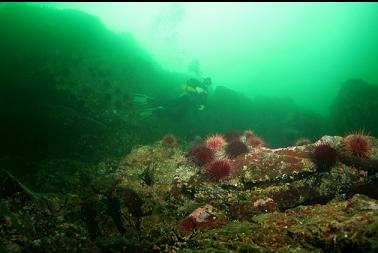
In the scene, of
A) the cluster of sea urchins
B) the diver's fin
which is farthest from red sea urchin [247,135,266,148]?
the diver's fin

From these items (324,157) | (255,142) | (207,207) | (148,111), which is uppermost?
(148,111)

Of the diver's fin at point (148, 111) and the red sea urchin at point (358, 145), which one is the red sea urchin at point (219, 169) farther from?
the diver's fin at point (148, 111)

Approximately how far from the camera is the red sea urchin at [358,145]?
12727 mm

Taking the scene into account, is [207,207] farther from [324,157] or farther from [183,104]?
[183,104]

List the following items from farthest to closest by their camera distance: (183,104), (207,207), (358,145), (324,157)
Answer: (183,104)
(358,145)
(324,157)
(207,207)

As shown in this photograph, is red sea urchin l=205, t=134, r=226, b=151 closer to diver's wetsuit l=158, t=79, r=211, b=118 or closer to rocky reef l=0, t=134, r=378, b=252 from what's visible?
rocky reef l=0, t=134, r=378, b=252

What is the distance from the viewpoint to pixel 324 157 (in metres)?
12.2

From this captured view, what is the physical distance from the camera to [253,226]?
8.26 metres

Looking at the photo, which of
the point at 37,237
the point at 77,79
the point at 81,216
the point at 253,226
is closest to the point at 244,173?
the point at 253,226

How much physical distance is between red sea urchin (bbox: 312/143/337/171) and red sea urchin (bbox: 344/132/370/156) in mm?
1003

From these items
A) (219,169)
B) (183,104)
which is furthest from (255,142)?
(183,104)

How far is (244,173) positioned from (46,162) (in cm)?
1055

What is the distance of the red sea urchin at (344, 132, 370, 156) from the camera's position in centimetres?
1273

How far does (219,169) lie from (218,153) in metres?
2.16
